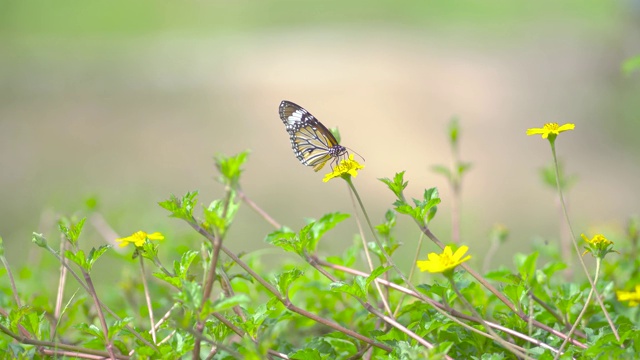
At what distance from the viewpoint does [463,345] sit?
141 cm

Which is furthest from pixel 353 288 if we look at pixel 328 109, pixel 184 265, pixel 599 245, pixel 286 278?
pixel 328 109

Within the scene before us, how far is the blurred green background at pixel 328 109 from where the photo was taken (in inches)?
237

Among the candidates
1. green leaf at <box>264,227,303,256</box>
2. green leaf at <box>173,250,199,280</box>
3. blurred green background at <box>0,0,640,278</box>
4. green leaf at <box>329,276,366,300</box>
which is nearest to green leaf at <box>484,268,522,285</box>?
green leaf at <box>329,276,366,300</box>

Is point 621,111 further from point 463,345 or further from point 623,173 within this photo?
point 463,345

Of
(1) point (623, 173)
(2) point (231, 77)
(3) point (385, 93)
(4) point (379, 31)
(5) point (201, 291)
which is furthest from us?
(4) point (379, 31)

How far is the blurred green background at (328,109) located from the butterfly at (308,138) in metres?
1.97

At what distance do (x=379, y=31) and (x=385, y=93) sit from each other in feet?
9.65

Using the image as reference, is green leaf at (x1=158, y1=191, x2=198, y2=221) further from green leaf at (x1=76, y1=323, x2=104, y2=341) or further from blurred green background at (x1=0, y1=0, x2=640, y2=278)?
blurred green background at (x1=0, y1=0, x2=640, y2=278)

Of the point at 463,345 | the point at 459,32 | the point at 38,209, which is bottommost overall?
the point at 38,209

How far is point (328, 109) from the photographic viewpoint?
8.05 metres

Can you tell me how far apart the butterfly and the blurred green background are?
1973 mm

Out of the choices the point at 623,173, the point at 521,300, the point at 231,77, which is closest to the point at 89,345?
the point at 521,300

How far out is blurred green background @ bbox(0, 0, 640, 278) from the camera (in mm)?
6012

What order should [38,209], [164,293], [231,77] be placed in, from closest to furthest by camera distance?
[164,293] < [38,209] < [231,77]
